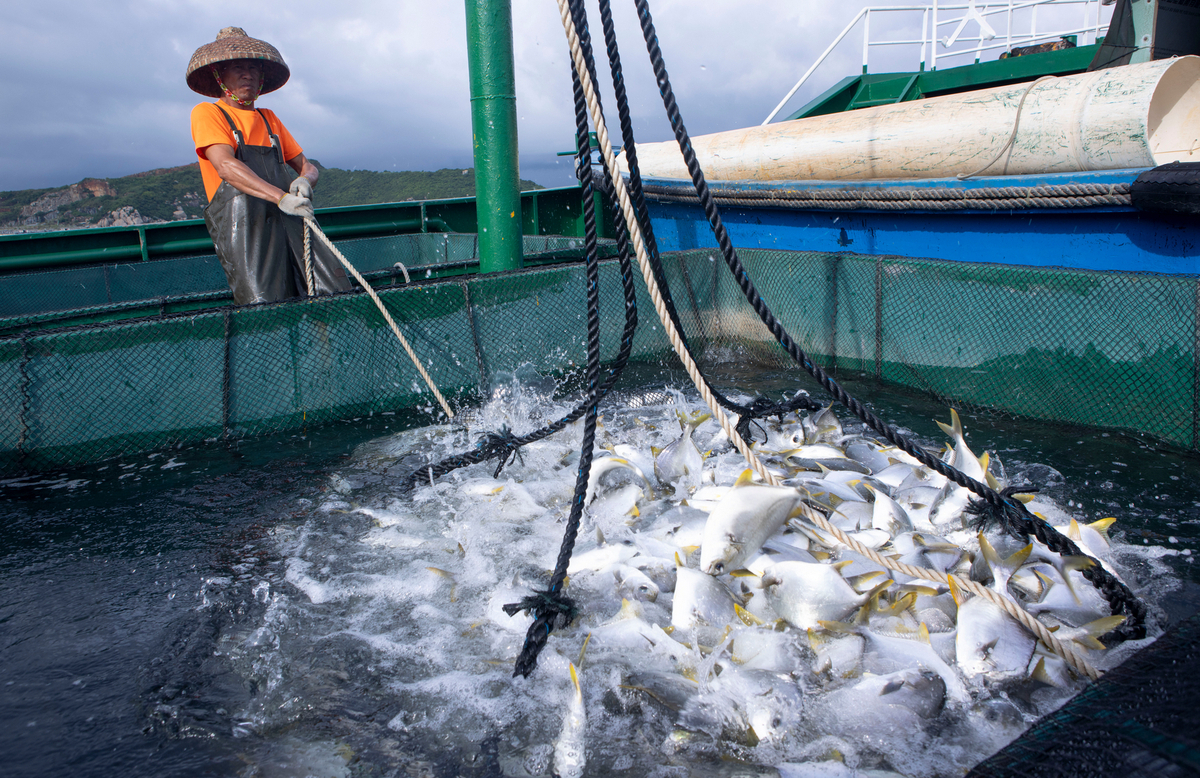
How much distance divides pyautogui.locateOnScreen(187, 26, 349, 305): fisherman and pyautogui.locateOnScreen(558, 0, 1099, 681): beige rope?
11.9 ft

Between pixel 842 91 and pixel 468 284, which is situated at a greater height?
pixel 842 91

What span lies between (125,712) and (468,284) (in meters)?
3.87

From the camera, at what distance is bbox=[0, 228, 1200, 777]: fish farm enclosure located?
89.2 inches

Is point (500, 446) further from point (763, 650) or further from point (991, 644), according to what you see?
point (991, 644)

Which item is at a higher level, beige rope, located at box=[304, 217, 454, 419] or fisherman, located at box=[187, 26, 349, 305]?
fisherman, located at box=[187, 26, 349, 305]

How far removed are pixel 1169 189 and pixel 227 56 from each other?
260 inches

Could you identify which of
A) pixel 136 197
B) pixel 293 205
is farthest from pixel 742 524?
pixel 136 197

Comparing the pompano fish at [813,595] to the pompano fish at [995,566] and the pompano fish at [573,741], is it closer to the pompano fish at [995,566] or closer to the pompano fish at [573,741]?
the pompano fish at [995,566]

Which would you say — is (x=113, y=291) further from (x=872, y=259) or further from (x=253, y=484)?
(x=872, y=259)

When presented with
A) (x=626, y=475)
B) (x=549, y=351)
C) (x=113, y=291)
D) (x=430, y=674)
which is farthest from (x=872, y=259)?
(x=113, y=291)

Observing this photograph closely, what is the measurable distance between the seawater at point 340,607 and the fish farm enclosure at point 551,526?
0.02m

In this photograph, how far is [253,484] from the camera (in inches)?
169

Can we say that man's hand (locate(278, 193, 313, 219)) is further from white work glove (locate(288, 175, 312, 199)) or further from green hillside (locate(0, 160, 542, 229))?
green hillside (locate(0, 160, 542, 229))

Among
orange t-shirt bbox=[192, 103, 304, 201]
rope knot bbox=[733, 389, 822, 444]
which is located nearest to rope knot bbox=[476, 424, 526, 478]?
rope knot bbox=[733, 389, 822, 444]
